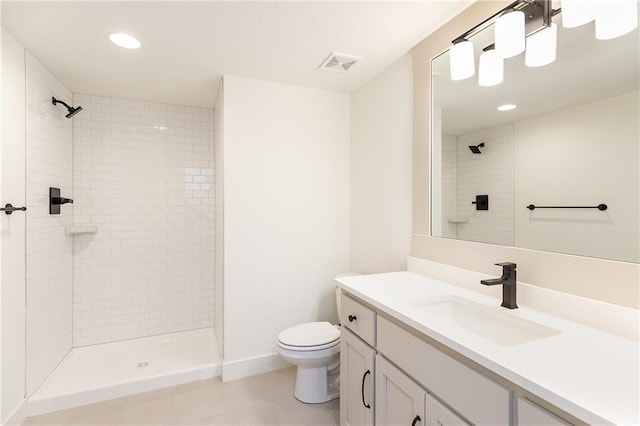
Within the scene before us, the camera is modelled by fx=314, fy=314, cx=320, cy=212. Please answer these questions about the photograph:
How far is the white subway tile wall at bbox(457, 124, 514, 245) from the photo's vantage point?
57.1 inches

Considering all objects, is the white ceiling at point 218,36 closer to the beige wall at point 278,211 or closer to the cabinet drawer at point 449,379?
the beige wall at point 278,211

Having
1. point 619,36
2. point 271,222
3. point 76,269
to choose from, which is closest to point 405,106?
point 619,36

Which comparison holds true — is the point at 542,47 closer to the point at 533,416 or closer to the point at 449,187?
the point at 449,187

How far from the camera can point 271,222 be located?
2.52 meters

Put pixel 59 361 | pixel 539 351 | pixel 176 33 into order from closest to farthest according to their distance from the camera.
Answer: pixel 539 351, pixel 176 33, pixel 59 361

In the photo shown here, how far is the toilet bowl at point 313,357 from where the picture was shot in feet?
6.64

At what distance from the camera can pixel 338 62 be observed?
2.16m

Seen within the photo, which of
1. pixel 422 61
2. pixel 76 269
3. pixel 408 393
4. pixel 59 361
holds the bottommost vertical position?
pixel 59 361

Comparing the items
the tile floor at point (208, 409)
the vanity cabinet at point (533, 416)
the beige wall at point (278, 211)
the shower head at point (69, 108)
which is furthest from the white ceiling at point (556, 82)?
the shower head at point (69, 108)

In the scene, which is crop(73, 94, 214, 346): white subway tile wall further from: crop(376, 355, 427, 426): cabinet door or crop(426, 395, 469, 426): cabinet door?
crop(426, 395, 469, 426): cabinet door

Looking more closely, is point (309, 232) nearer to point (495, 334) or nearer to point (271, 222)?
point (271, 222)

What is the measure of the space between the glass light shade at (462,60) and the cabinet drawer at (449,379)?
51.1 inches

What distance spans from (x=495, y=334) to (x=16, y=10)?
272 cm

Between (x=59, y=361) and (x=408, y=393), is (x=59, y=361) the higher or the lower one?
the lower one
